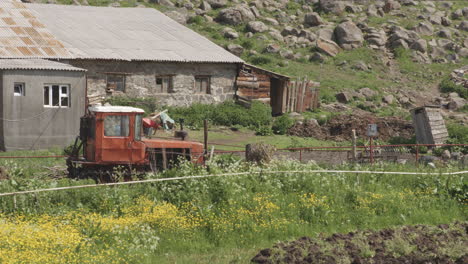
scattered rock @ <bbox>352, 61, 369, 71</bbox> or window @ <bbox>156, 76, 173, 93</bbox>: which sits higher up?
scattered rock @ <bbox>352, 61, 369, 71</bbox>

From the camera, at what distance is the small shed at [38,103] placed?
28.5m

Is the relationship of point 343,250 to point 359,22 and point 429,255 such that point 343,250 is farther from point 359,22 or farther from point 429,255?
point 359,22

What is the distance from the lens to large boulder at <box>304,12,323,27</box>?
56.9 m

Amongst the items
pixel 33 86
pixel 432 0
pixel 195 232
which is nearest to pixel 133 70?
pixel 33 86

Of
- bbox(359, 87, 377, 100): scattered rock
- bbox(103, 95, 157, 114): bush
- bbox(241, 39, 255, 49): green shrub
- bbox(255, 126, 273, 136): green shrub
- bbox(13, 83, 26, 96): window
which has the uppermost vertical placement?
bbox(241, 39, 255, 49): green shrub

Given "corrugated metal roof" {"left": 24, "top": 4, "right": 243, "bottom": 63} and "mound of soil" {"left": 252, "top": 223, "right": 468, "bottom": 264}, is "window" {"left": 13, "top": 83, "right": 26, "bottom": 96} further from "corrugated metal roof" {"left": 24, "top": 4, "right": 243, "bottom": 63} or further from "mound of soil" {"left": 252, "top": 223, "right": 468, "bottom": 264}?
"mound of soil" {"left": 252, "top": 223, "right": 468, "bottom": 264}

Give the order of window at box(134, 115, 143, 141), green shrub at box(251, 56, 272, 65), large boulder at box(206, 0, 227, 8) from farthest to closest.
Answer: large boulder at box(206, 0, 227, 8)
green shrub at box(251, 56, 272, 65)
window at box(134, 115, 143, 141)

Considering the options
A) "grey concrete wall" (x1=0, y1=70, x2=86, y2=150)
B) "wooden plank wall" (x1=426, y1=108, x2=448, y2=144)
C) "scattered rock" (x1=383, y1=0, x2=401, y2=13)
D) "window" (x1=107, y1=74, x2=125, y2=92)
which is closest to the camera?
"grey concrete wall" (x1=0, y1=70, x2=86, y2=150)

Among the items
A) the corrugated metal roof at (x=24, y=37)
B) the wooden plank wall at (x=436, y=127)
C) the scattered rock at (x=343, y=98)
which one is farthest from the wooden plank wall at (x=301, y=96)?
the corrugated metal roof at (x=24, y=37)

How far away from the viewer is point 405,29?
190 ft

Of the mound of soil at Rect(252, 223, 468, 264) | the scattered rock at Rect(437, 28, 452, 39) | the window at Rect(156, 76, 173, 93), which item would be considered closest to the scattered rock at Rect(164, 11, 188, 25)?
the window at Rect(156, 76, 173, 93)

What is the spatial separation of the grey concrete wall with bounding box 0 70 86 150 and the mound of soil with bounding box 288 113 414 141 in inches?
416

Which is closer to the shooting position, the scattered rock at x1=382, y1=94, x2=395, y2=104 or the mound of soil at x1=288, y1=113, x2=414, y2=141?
the mound of soil at x1=288, y1=113, x2=414, y2=141

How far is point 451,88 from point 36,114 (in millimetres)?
27883
